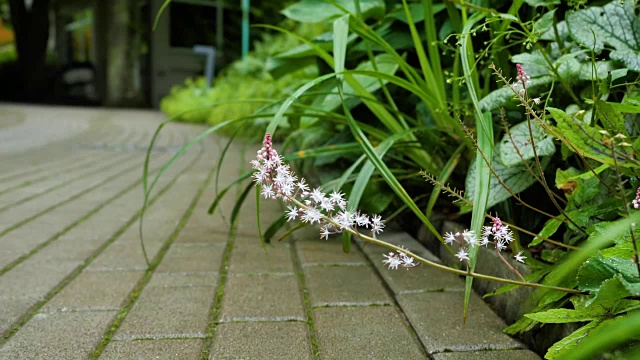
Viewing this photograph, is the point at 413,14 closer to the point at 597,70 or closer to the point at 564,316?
the point at 597,70

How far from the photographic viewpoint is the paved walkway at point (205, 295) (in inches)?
47.8

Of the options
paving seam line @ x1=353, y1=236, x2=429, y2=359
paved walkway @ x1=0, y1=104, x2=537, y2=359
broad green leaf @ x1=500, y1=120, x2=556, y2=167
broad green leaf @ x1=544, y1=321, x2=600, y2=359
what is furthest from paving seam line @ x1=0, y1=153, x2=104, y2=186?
broad green leaf @ x1=544, y1=321, x2=600, y2=359

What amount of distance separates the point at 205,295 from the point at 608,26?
1.13 m

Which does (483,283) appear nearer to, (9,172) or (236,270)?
(236,270)

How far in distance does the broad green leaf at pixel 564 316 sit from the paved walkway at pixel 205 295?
21cm

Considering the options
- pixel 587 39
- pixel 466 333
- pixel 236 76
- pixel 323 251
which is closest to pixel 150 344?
pixel 466 333

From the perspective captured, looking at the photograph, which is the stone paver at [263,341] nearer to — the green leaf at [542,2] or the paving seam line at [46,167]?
the green leaf at [542,2]

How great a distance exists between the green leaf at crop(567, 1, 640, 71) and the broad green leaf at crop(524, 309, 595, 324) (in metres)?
0.62

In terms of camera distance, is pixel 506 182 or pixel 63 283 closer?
pixel 506 182

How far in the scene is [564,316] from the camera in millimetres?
969

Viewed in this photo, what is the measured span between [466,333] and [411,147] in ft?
2.35

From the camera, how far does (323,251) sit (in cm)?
193

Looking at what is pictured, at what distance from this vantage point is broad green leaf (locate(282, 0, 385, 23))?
87.7 inches

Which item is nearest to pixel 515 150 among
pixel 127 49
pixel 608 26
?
pixel 608 26
